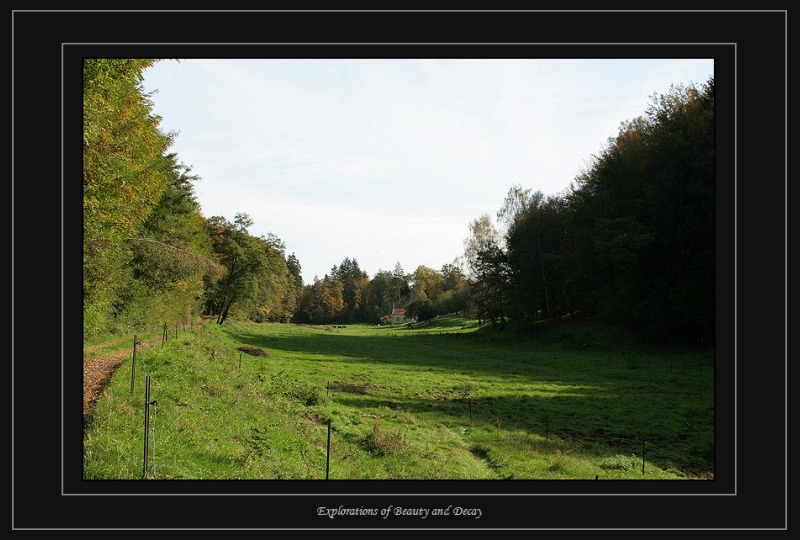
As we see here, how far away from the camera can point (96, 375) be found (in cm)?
1370

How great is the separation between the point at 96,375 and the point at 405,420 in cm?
932

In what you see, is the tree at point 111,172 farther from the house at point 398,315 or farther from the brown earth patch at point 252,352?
the house at point 398,315

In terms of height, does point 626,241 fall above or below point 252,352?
above

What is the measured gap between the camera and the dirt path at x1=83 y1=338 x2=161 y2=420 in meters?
10.4

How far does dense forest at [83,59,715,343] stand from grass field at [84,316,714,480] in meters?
4.07

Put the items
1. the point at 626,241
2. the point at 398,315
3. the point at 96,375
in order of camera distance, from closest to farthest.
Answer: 1. the point at 96,375
2. the point at 626,241
3. the point at 398,315

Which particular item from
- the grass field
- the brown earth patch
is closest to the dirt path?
the grass field

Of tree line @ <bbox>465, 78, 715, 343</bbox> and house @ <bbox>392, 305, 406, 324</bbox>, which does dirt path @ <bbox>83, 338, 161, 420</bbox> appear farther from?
house @ <bbox>392, 305, 406, 324</bbox>

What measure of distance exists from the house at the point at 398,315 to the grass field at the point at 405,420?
3692 inches

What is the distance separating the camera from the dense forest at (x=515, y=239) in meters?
15.1

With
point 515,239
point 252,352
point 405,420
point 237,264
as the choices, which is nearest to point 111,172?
point 405,420

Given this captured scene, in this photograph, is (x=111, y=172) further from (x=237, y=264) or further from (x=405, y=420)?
(x=237, y=264)
